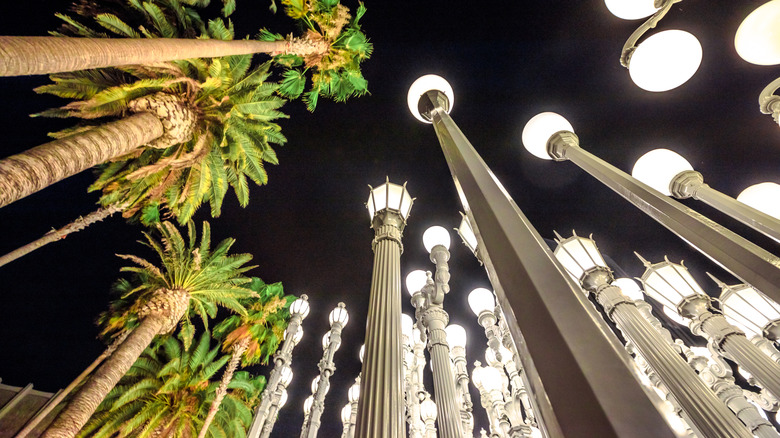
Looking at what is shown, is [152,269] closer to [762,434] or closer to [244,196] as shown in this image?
[244,196]

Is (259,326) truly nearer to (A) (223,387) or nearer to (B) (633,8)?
(A) (223,387)

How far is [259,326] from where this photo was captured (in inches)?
560

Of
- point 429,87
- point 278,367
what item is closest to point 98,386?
point 278,367

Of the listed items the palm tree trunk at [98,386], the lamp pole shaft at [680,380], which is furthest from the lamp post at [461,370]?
the palm tree trunk at [98,386]

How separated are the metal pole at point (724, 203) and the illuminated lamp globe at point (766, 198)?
2.31ft

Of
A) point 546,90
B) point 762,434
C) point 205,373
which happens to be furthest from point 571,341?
point 205,373

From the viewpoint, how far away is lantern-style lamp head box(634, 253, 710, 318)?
4.82 metres

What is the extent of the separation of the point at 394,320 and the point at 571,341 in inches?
82.5

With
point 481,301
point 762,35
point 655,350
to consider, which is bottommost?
point 655,350

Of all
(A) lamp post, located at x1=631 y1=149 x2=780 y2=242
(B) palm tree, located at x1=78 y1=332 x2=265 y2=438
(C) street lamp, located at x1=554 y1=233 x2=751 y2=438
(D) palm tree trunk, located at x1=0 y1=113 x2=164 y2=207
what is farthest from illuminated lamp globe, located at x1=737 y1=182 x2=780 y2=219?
(B) palm tree, located at x1=78 y1=332 x2=265 y2=438

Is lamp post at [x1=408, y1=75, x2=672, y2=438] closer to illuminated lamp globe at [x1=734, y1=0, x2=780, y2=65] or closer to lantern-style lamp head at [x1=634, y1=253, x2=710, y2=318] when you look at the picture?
illuminated lamp globe at [x1=734, y1=0, x2=780, y2=65]

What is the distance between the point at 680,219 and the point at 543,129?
230 centimetres

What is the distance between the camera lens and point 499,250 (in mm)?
1062

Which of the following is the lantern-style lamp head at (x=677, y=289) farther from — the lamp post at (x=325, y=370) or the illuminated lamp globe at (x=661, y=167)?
the lamp post at (x=325, y=370)
